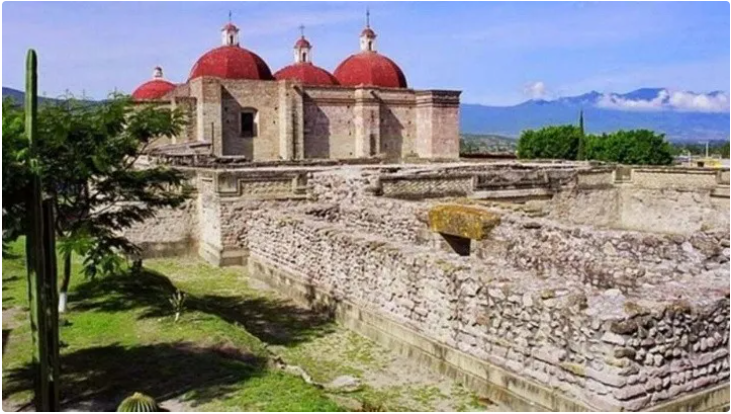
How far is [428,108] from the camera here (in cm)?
4259

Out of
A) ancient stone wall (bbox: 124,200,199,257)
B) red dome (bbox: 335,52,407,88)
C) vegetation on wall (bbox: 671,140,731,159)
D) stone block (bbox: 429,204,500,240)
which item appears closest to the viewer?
stone block (bbox: 429,204,500,240)

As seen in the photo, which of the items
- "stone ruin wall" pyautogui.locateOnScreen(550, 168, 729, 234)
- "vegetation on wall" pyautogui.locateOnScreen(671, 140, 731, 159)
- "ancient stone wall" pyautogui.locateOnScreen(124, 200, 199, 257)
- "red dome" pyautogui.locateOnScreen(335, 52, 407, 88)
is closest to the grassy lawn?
"ancient stone wall" pyautogui.locateOnScreen(124, 200, 199, 257)

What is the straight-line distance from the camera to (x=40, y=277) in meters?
6.17

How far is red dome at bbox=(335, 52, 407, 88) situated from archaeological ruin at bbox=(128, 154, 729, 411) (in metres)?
24.6

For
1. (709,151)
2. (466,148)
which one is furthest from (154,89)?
(709,151)

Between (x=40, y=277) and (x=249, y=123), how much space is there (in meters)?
32.8

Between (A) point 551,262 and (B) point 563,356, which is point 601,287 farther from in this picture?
(B) point 563,356

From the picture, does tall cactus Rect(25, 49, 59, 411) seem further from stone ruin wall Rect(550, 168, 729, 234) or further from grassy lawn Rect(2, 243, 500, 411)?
stone ruin wall Rect(550, 168, 729, 234)

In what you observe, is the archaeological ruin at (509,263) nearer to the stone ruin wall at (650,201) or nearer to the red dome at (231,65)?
the stone ruin wall at (650,201)

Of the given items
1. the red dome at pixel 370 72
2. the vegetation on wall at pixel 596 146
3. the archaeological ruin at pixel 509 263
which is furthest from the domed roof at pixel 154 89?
the vegetation on wall at pixel 596 146

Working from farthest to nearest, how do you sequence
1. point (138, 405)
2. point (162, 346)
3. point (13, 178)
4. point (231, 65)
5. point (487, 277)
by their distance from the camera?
point (231, 65) < point (162, 346) < point (487, 277) < point (13, 178) < point (138, 405)

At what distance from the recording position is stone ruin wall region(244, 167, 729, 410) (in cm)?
654

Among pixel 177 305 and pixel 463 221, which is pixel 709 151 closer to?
pixel 463 221

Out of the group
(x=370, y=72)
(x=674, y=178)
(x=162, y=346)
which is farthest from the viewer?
(x=370, y=72)
